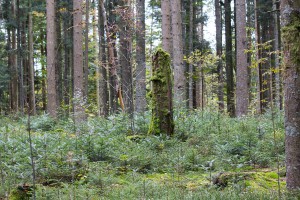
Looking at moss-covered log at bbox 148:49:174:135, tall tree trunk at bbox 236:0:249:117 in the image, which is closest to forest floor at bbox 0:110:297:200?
moss-covered log at bbox 148:49:174:135

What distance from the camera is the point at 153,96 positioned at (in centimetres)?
966

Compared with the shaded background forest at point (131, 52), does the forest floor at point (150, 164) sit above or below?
below

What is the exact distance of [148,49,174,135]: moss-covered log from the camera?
949 cm

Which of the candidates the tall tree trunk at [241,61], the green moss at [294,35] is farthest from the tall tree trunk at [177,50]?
the green moss at [294,35]

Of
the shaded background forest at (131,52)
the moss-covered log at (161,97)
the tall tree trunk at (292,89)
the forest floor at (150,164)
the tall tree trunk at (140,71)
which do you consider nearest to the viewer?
the tall tree trunk at (292,89)

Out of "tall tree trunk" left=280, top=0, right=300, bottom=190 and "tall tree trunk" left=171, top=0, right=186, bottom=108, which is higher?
"tall tree trunk" left=171, top=0, right=186, bottom=108

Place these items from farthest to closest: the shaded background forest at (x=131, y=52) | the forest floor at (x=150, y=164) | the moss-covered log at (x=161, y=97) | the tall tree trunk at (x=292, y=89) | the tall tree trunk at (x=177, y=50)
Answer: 1. the tall tree trunk at (x=177, y=50)
2. the shaded background forest at (x=131, y=52)
3. the moss-covered log at (x=161, y=97)
4. the forest floor at (x=150, y=164)
5. the tall tree trunk at (x=292, y=89)

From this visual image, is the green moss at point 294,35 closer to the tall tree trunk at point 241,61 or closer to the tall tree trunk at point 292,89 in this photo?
the tall tree trunk at point 292,89

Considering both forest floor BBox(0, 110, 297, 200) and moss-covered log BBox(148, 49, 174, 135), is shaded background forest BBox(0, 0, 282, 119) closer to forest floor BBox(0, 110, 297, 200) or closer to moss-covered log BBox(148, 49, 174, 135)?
moss-covered log BBox(148, 49, 174, 135)

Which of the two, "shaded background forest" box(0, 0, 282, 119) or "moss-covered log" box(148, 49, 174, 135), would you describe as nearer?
"moss-covered log" box(148, 49, 174, 135)

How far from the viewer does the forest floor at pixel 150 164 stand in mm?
4852

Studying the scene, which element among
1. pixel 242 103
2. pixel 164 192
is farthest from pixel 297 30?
pixel 242 103

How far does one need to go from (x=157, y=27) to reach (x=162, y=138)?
27.9 meters

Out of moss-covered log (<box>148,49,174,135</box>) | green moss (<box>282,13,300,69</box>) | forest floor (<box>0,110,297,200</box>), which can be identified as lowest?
forest floor (<box>0,110,297,200</box>)
